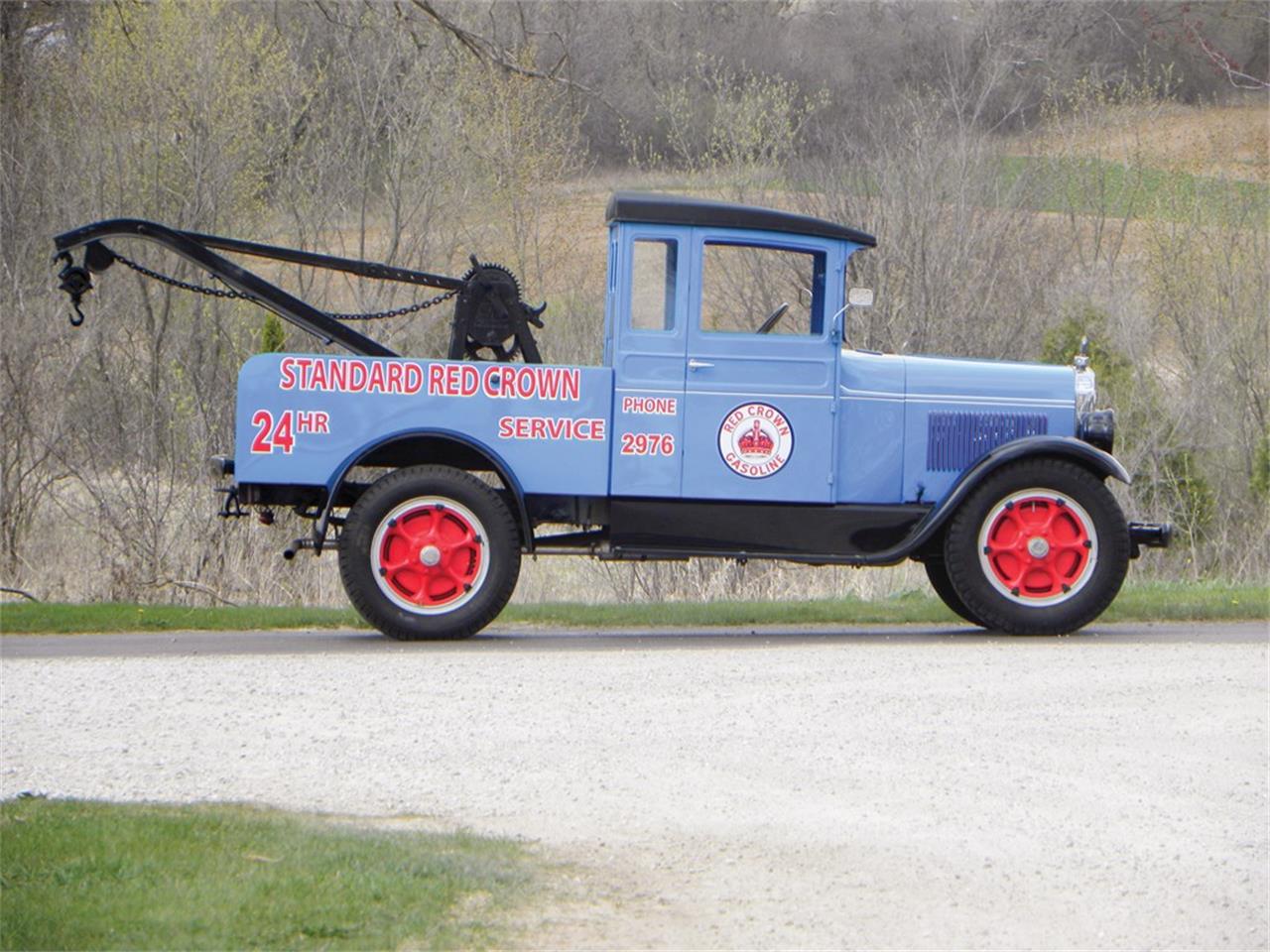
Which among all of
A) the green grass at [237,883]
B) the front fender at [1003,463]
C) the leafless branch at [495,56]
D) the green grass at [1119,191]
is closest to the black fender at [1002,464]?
the front fender at [1003,463]

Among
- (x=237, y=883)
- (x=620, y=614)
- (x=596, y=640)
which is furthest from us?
(x=620, y=614)

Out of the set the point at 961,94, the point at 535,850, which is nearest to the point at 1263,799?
the point at 535,850

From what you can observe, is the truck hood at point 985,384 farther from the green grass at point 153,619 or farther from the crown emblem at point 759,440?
the green grass at point 153,619

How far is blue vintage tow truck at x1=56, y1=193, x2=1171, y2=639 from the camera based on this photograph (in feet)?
37.0

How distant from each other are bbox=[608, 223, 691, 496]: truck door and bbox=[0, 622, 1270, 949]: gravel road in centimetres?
122

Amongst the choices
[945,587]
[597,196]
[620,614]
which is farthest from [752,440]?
[597,196]

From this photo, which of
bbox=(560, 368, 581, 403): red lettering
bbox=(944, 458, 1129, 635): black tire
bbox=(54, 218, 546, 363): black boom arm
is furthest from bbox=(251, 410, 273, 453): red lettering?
bbox=(944, 458, 1129, 635): black tire

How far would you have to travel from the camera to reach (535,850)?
19.2ft

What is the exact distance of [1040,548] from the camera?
11609mm

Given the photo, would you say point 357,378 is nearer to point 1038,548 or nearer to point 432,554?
point 432,554

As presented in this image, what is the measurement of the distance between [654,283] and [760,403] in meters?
1.05

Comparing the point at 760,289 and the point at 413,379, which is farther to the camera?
the point at 760,289

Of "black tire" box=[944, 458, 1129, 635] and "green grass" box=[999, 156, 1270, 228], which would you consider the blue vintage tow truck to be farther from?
"green grass" box=[999, 156, 1270, 228]

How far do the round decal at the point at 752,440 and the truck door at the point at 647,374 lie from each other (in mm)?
306
